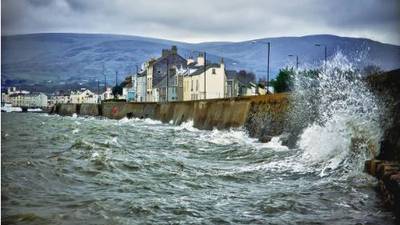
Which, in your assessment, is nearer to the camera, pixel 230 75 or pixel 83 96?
pixel 230 75

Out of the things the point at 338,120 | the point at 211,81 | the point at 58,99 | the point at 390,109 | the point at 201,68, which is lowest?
the point at 58,99

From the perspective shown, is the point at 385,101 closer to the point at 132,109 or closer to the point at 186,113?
the point at 186,113

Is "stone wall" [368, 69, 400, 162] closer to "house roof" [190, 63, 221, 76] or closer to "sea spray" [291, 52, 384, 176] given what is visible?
"sea spray" [291, 52, 384, 176]

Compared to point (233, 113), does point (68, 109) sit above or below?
below

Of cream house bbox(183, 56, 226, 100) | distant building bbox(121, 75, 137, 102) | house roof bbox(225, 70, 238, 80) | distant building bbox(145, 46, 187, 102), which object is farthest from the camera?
distant building bbox(121, 75, 137, 102)

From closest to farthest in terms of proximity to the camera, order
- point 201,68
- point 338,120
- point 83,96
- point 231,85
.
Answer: point 338,120 < point 201,68 < point 231,85 < point 83,96

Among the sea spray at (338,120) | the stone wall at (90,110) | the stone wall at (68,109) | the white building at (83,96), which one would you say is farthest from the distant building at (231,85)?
the white building at (83,96)

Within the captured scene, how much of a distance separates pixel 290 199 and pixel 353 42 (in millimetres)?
9057

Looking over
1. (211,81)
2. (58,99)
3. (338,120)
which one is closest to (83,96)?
(58,99)

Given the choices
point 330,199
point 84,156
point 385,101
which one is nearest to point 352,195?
point 330,199

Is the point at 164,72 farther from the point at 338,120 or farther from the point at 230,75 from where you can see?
the point at 338,120

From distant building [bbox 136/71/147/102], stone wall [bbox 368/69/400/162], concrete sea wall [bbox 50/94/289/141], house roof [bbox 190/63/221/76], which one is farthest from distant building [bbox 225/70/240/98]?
stone wall [bbox 368/69/400/162]

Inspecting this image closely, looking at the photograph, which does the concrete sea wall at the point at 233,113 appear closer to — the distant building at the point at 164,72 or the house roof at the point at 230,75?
the house roof at the point at 230,75

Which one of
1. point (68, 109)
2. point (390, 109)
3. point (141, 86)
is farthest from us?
point (68, 109)
